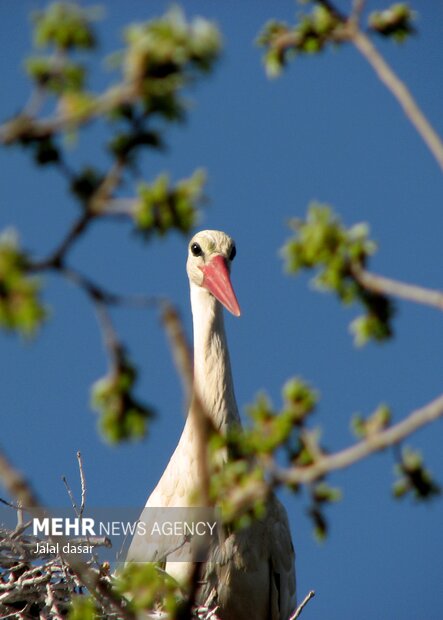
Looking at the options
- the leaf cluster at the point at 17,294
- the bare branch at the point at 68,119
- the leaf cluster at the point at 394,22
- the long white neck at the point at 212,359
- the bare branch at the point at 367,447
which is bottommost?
the bare branch at the point at 367,447

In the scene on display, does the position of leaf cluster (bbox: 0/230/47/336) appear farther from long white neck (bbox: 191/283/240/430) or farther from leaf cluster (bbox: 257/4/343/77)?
long white neck (bbox: 191/283/240/430)

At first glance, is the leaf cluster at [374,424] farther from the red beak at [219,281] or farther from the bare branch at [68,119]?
the red beak at [219,281]

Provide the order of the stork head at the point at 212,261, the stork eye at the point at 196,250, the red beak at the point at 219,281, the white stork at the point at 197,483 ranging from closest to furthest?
1. the white stork at the point at 197,483
2. the red beak at the point at 219,281
3. the stork head at the point at 212,261
4. the stork eye at the point at 196,250

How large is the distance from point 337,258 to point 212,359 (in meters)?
3.37

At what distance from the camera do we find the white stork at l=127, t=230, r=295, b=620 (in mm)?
4484

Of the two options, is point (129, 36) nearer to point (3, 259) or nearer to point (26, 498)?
point (3, 259)

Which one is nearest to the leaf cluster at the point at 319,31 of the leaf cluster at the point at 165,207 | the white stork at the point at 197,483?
the leaf cluster at the point at 165,207

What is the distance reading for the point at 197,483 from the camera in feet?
14.1

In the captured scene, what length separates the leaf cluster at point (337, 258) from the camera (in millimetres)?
1655

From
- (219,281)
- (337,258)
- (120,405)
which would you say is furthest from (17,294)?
(219,281)

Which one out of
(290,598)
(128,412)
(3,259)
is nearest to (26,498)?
(128,412)

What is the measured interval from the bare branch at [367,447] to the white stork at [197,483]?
293cm

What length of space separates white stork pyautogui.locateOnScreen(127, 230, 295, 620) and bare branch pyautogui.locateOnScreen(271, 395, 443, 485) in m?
2.93

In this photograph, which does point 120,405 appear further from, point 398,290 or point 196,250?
point 196,250
